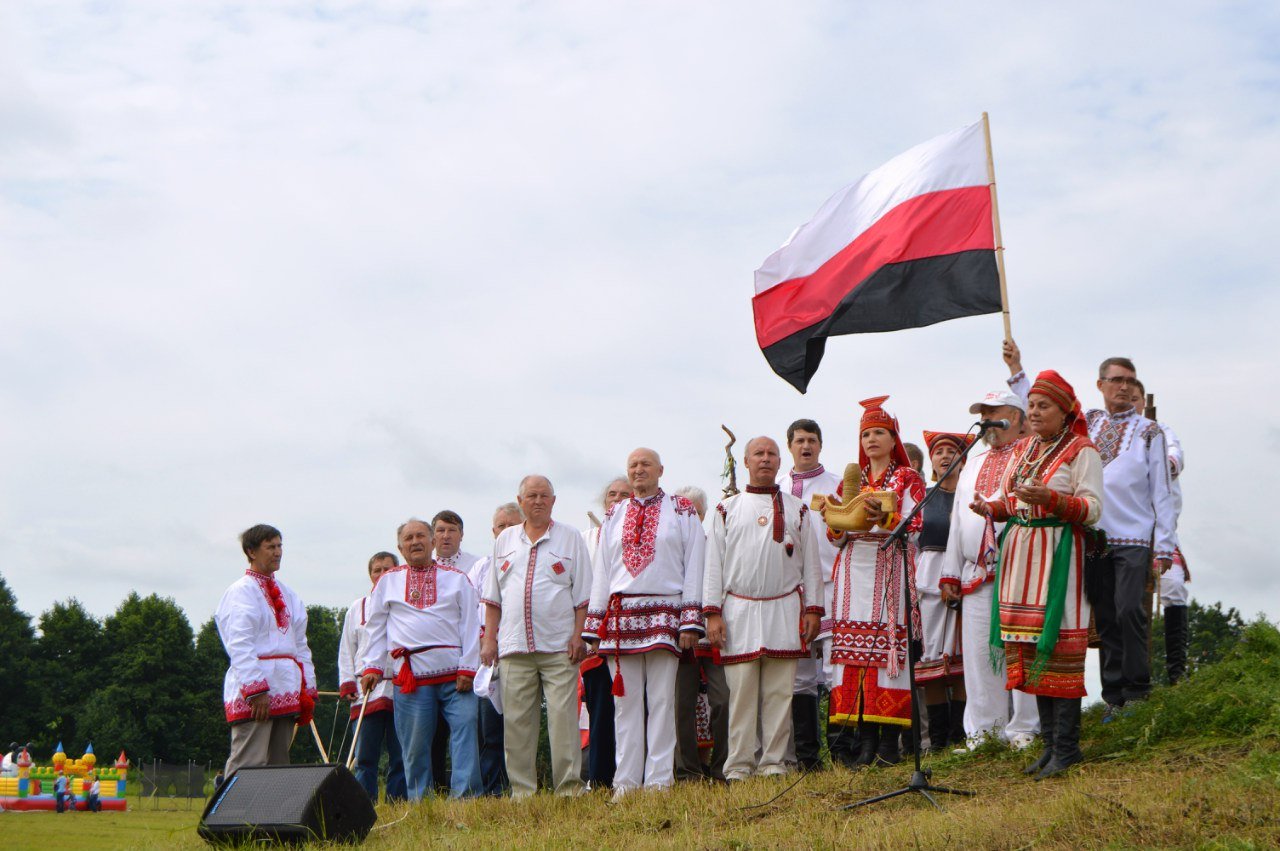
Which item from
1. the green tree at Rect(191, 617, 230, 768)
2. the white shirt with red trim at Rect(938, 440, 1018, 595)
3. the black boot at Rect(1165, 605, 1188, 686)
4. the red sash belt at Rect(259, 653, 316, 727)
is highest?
the white shirt with red trim at Rect(938, 440, 1018, 595)

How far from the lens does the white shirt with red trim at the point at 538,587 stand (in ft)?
30.7

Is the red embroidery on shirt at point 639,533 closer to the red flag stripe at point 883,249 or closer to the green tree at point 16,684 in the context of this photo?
the red flag stripe at point 883,249

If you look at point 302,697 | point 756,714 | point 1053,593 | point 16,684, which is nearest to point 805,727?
point 756,714

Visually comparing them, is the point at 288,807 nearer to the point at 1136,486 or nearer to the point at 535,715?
the point at 535,715

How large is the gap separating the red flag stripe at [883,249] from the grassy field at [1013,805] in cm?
325

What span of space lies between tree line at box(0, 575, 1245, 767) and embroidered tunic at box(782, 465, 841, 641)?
1592 inches

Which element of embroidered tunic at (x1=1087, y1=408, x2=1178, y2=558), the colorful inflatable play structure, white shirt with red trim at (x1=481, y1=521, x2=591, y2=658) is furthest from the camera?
the colorful inflatable play structure

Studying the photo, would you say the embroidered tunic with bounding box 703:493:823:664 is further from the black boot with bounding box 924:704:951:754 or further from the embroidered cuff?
the embroidered cuff

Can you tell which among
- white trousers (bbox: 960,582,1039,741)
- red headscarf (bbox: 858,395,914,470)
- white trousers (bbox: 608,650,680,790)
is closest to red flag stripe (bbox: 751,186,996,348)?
red headscarf (bbox: 858,395,914,470)

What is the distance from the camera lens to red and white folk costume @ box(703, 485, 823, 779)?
884 cm

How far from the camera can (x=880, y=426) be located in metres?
8.96

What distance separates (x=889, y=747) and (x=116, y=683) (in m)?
49.0

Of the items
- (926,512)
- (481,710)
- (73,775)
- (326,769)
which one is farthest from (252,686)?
(73,775)

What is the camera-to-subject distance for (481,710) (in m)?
11.6
